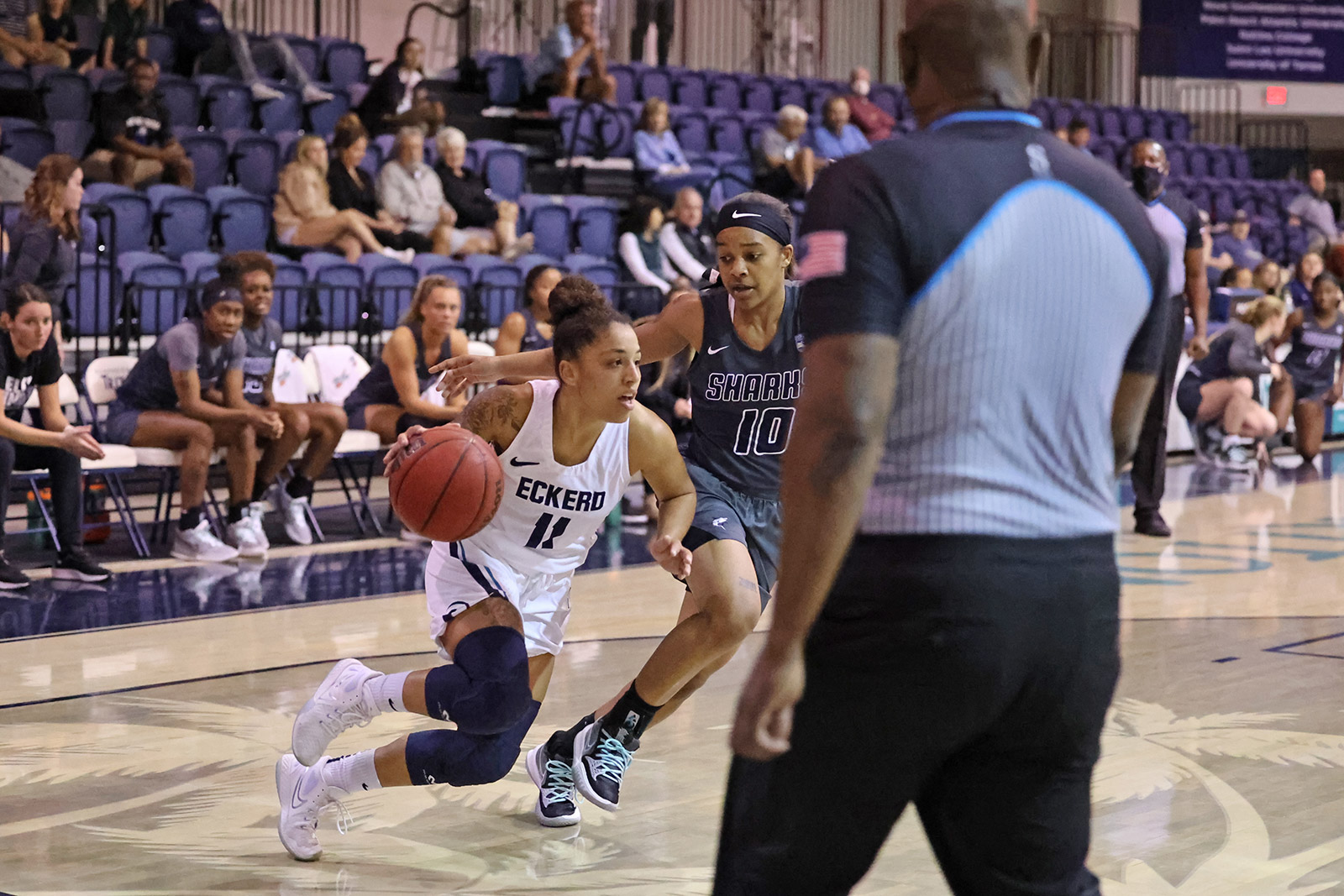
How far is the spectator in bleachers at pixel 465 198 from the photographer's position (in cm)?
1240

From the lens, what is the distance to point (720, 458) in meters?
4.70

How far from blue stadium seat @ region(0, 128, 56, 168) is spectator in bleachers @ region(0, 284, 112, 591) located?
151 inches

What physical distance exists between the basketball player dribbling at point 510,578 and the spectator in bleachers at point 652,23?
14156 millimetres

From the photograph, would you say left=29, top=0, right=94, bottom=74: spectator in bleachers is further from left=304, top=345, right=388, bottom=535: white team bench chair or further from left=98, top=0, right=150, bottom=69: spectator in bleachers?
left=304, top=345, right=388, bottom=535: white team bench chair

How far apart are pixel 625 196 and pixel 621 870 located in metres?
11.0

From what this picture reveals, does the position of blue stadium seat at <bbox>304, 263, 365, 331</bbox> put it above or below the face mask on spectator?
below

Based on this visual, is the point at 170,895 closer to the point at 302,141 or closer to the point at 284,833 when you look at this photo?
the point at 284,833

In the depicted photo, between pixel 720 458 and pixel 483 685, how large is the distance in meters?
1.22

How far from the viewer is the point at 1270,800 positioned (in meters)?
4.41

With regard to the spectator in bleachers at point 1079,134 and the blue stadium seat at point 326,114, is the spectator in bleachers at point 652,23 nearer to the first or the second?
the spectator in bleachers at point 1079,134

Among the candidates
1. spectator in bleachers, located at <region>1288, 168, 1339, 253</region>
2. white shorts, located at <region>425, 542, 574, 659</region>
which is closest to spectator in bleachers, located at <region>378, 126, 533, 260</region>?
white shorts, located at <region>425, 542, 574, 659</region>

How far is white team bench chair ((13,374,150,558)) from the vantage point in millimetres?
7938

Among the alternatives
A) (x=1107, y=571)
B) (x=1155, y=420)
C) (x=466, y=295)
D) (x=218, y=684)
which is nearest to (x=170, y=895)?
(x=218, y=684)

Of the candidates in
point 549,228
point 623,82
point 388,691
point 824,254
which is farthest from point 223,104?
point 824,254
